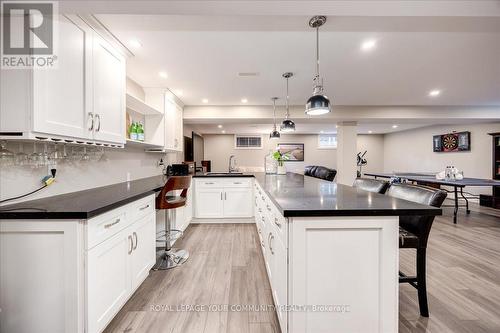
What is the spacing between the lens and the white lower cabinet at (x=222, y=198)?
3787mm

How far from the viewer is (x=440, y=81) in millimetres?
3158

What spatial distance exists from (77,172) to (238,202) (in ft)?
7.98


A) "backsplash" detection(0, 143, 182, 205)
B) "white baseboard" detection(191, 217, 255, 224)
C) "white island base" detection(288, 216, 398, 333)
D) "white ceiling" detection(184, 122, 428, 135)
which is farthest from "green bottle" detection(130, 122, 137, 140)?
"white ceiling" detection(184, 122, 428, 135)

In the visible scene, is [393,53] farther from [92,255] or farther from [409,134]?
[409,134]

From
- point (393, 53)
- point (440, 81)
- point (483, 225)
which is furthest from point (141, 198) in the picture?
point (483, 225)

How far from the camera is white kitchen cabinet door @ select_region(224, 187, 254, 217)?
3809 mm

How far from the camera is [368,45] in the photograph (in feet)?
7.13

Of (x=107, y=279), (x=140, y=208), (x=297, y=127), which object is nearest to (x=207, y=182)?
(x=140, y=208)

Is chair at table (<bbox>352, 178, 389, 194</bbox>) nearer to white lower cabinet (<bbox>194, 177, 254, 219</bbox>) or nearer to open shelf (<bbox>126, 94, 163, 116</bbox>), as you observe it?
white lower cabinet (<bbox>194, 177, 254, 219</bbox>)

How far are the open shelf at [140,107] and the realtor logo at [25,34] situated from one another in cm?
98

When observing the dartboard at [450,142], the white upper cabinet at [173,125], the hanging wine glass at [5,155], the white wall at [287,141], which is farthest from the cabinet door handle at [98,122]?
the dartboard at [450,142]

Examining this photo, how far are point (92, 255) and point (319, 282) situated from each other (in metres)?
1.34

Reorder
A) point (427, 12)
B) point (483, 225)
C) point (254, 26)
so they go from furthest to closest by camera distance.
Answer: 1. point (483, 225)
2. point (254, 26)
3. point (427, 12)

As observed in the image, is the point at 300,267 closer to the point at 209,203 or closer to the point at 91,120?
the point at 91,120
